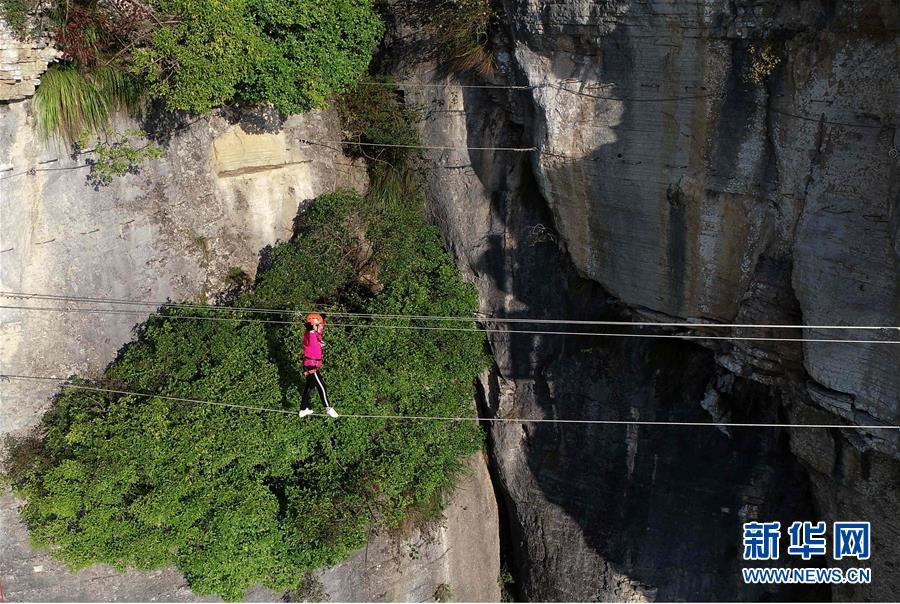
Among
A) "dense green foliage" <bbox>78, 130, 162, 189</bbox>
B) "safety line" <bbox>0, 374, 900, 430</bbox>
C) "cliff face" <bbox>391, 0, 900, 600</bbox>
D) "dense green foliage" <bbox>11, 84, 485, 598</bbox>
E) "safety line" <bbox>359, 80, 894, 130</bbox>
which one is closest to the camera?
"safety line" <bbox>359, 80, 894, 130</bbox>

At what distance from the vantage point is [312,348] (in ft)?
23.3

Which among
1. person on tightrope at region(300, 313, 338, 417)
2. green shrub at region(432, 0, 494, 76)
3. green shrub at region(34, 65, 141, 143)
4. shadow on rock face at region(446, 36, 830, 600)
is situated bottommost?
shadow on rock face at region(446, 36, 830, 600)

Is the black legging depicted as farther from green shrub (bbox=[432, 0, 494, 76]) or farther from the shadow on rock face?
green shrub (bbox=[432, 0, 494, 76])

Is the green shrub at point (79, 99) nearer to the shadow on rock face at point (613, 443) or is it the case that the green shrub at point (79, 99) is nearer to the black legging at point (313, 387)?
the black legging at point (313, 387)

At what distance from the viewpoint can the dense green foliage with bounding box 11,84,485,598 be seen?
7.23m

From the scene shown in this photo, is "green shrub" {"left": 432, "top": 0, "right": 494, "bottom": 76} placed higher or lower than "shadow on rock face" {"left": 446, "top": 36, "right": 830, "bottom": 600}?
higher

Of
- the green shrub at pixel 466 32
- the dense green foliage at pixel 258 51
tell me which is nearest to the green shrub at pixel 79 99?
the dense green foliage at pixel 258 51

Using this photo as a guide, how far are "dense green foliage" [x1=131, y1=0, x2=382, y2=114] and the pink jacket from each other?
282 cm

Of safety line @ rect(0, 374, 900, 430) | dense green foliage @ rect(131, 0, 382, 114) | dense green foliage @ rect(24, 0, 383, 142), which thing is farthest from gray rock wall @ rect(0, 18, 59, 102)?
safety line @ rect(0, 374, 900, 430)

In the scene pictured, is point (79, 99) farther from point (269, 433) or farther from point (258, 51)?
point (269, 433)

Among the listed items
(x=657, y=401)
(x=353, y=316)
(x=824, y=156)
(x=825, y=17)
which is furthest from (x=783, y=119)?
(x=353, y=316)

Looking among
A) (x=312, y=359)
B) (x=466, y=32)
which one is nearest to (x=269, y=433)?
(x=312, y=359)

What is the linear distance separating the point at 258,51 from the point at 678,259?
5.12m

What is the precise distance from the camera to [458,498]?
10.1 metres
